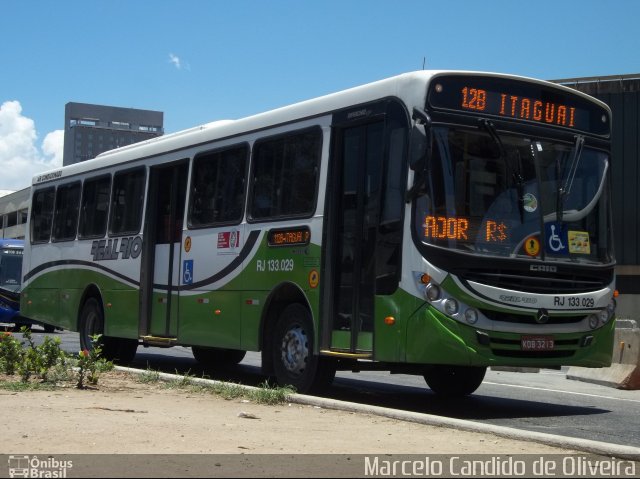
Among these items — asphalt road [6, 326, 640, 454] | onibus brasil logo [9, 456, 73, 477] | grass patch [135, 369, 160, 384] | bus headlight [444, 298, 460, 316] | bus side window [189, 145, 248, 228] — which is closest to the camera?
onibus brasil logo [9, 456, 73, 477]

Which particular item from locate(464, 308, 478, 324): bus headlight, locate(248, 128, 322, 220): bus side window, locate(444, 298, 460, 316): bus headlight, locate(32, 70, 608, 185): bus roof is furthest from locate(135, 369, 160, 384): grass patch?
locate(464, 308, 478, 324): bus headlight

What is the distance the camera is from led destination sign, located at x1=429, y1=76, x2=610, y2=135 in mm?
10539

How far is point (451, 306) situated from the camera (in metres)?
10.0

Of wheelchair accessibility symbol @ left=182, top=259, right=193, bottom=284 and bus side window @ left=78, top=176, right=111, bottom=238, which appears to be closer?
wheelchair accessibility symbol @ left=182, top=259, right=193, bottom=284

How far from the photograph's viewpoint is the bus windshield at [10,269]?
34.2 m

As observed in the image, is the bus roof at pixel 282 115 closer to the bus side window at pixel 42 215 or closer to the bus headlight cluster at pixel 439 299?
the bus side window at pixel 42 215

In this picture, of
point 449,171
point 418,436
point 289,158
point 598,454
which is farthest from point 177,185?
point 598,454

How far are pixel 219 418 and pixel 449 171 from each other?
11.2 ft

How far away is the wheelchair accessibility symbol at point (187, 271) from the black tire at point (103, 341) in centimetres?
320

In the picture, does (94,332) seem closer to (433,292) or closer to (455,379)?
(455,379)

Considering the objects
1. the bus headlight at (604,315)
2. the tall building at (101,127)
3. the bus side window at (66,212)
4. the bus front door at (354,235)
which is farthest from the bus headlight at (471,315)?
the tall building at (101,127)

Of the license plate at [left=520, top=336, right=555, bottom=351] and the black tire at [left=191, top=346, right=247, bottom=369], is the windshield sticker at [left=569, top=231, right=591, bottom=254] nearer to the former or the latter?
the license plate at [left=520, top=336, right=555, bottom=351]

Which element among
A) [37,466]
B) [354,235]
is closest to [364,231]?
[354,235]

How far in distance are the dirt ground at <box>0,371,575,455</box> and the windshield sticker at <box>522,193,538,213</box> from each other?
2.85 metres
